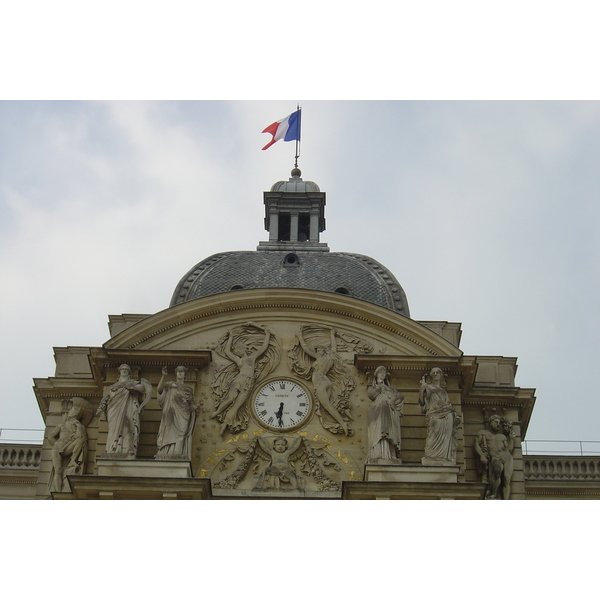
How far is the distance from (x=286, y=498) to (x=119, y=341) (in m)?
4.66

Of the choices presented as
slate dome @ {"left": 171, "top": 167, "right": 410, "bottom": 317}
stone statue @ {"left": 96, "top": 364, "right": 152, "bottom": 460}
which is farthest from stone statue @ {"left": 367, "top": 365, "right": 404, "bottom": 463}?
stone statue @ {"left": 96, "top": 364, "right": 152, "bottom": 460}

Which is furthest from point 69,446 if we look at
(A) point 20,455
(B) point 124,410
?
(A) point 20,455

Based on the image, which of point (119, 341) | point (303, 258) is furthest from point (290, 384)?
point (303, 258)

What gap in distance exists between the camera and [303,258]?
3475cm

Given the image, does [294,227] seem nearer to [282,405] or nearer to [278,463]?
[282,405]

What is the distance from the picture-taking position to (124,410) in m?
28.3

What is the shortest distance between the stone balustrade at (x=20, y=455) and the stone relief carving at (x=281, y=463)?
477 cm

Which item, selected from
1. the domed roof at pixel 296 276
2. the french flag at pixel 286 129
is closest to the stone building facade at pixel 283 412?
the domed roof at pixel 296 276

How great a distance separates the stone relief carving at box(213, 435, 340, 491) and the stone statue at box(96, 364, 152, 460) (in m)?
1.76

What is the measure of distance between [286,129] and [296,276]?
18.0ft

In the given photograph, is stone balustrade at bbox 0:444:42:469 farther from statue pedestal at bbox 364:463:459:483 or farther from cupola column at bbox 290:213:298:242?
cupola column at bbox 290:213:298:242

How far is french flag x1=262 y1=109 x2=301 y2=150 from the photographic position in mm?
37625

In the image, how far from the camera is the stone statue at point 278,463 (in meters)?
28.3

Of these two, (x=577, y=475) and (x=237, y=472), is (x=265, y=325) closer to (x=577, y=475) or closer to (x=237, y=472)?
(x=237, y=472)
